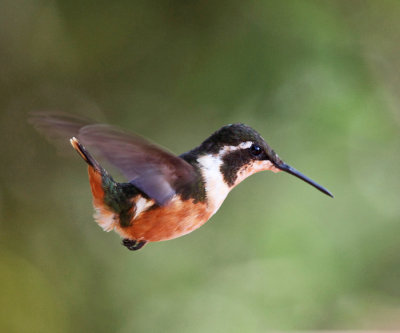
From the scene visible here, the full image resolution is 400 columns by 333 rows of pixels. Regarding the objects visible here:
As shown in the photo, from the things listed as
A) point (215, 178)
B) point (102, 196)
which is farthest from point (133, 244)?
point (215, 178)

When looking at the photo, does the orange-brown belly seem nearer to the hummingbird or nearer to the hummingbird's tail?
the hummingbird

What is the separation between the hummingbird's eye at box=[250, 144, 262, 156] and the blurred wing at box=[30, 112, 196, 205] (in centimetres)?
12

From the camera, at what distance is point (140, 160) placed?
0.95 metres

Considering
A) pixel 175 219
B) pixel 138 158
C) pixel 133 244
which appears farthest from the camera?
pixel 133 244

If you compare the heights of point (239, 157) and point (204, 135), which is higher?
point (204, 135)

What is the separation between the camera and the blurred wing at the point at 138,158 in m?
0.89

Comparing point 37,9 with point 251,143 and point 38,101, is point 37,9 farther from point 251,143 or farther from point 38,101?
point 251,143

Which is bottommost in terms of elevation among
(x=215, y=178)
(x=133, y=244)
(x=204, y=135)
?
(x=133, y=244)

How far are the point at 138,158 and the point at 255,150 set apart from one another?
251 mm

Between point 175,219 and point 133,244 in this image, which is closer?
point 175,219

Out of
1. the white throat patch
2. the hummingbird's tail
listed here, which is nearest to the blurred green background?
the hummingbird's tail

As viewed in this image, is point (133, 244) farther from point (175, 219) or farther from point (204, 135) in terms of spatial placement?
point (204, 135)

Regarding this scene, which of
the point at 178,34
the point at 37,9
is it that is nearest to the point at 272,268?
the point at 178,34

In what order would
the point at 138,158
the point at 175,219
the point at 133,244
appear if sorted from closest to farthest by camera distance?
1. the point at 138,158
2. the point at 175,219
3. the point at 133,244
